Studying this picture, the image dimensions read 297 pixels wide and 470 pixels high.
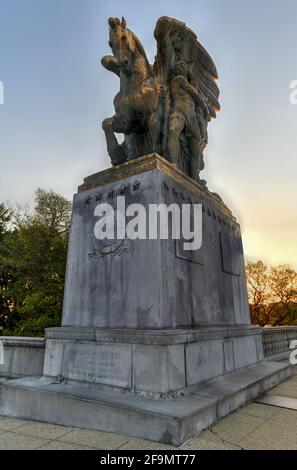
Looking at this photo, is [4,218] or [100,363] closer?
[100,363]

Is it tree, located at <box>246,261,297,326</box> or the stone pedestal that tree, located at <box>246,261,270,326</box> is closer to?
tree, located at <box>246,261,297,326</box>

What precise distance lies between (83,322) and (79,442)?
192cm

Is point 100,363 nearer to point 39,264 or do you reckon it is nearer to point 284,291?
point 39,264

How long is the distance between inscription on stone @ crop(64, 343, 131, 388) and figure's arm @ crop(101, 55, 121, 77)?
5.18 m

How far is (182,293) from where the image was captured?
4.46m

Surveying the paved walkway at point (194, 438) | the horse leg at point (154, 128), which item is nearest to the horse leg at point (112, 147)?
the horse leg at point (154, 128)

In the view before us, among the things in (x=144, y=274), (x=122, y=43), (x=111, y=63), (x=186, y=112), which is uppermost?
(x=122, y=43)

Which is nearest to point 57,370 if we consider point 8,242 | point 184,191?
point 184,191

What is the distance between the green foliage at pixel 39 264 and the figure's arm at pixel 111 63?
20491mm

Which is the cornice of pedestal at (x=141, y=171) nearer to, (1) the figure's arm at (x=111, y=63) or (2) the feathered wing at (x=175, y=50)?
(1) the figure's arm at (x=111, y=63)

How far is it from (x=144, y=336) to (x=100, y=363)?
84 cm

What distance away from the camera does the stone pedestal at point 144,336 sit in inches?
132

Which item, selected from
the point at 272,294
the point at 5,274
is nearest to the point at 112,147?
the point at 5,274

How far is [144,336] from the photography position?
12.0ft
